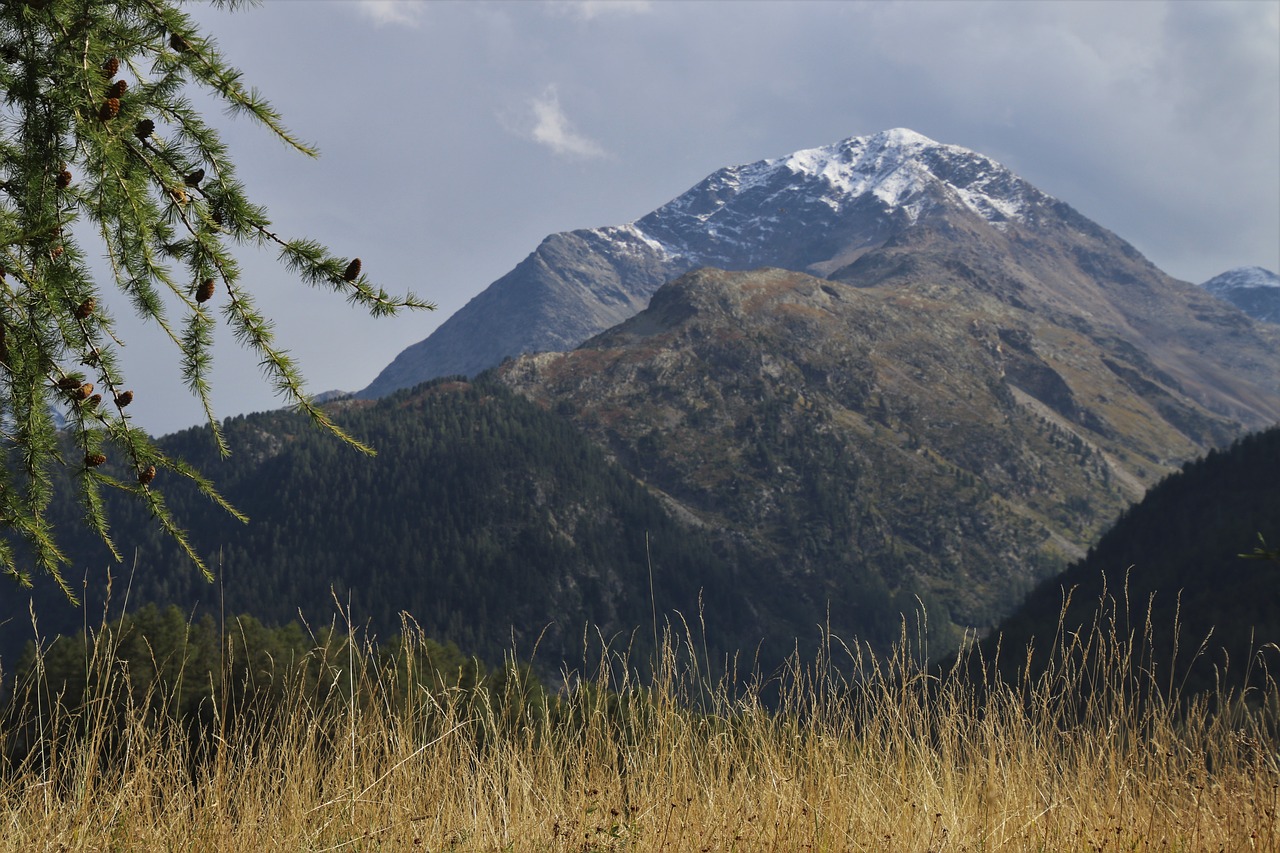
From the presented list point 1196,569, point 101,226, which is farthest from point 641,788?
point 1196,569

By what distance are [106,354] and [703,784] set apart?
4008mm

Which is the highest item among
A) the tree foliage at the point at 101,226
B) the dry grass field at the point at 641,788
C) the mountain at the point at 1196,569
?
the tree foliage at the point at 101,226

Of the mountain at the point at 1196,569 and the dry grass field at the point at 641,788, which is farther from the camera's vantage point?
the mountain at the point at 1196,569

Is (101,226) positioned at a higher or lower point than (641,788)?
higher

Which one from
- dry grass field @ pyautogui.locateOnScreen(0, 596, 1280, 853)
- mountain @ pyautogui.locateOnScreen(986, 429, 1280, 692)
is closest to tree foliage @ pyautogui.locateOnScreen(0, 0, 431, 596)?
dry grass field @ pyautogui.locateOnScreen(0, 596, 1280, 853)

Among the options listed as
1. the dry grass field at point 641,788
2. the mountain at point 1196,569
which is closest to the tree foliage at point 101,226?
the dry grass field at point 641,788

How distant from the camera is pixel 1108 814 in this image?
4738 millimetres

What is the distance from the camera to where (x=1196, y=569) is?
111562 mm

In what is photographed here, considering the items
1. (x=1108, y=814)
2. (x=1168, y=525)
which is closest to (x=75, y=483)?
(x=1108, y=814)

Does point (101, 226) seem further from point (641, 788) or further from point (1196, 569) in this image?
point (1196, 569)

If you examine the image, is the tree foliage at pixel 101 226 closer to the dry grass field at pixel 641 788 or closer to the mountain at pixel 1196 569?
the dry grass field at pixel 641 788

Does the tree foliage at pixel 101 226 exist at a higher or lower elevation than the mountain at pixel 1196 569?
higher

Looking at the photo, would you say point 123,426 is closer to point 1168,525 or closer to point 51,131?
point 51,131

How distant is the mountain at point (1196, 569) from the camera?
87.5m
